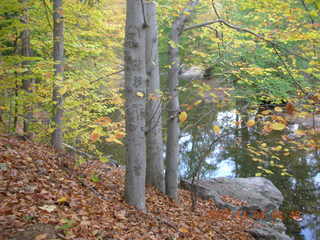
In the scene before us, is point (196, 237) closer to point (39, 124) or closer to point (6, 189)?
point (6, 189)

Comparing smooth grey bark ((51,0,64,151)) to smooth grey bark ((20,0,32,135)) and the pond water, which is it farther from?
the pond water

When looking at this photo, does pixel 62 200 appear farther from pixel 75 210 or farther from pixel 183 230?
Result: pixel 183 230

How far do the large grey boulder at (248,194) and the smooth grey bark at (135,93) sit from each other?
3217 millimetres

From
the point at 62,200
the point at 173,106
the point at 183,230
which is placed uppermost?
the point at 173,106

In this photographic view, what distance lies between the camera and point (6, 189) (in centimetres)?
391

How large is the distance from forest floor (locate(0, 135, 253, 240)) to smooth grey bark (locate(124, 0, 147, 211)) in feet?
1.91

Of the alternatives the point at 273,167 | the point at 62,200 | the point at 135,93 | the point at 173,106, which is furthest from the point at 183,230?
the point at 273,167

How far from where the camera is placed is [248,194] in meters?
9.25

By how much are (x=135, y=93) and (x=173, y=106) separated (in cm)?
232

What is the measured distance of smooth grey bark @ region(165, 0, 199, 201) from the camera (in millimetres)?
6410

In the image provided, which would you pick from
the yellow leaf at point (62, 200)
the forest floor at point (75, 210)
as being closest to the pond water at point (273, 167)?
the forest floor at point (75, 210)

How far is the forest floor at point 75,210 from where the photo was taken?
3.27 meters

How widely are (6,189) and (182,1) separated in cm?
549

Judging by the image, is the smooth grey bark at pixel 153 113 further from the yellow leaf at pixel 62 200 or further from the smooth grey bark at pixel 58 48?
the yellow leaf at pixel 62 200
